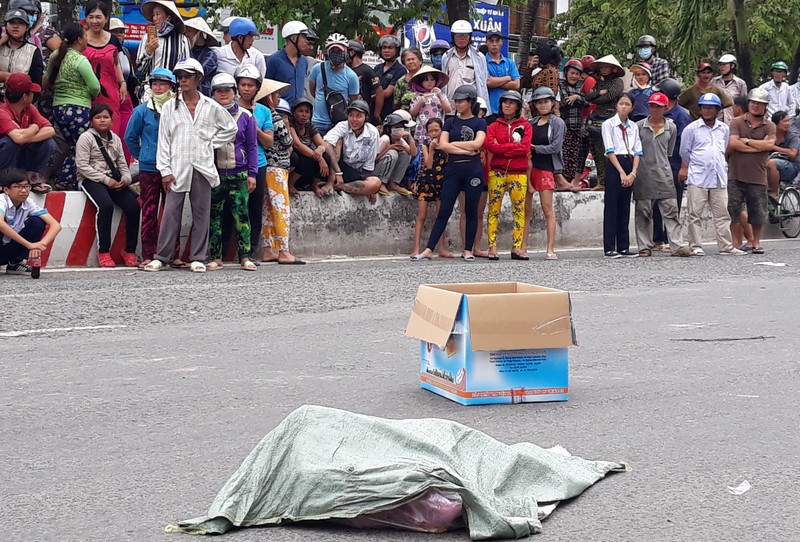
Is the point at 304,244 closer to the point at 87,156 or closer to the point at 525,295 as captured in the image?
the point at 87,156

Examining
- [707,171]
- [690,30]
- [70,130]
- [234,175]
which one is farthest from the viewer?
[690,30]

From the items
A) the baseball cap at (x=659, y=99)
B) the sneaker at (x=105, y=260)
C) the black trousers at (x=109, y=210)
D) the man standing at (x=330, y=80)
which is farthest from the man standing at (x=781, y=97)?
the sneaker at (x=105, y=260)

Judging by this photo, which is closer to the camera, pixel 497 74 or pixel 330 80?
pixel 330 80

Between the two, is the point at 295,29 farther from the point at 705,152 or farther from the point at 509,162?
the point at 705,152

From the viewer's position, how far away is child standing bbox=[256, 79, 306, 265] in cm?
1385

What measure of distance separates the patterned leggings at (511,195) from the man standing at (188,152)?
3.44 m

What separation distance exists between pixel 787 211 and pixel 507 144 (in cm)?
666

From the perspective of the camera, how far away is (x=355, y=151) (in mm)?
15023

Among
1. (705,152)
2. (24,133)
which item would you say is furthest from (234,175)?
(705,152)

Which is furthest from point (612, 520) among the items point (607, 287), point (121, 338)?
point (607, 287)

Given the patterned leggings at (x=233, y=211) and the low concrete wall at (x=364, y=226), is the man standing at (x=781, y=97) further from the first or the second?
the patterned leggings at (x=233, y=211)

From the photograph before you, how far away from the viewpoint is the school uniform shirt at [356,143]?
48.7ft

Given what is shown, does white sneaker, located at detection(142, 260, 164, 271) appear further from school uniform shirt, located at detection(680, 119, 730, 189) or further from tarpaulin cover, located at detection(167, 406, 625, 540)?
tarpaulin cover, located at detection(167, 406, 625, 540)

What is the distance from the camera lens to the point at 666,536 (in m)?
4.14
